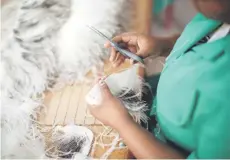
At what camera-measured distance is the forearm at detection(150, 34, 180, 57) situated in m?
0.85

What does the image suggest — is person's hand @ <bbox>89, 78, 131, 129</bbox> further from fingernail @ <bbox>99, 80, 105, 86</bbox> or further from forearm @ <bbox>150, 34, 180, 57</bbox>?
forearm @ <bbox>150, 34, 180, 57</bbox>

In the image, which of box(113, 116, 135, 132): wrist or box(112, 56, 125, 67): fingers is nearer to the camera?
box(113, 116, 135, 132): wrist

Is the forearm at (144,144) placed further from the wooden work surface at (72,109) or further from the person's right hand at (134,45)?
the person's right hand at (134,45)

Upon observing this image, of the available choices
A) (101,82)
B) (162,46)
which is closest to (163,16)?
(162,46)

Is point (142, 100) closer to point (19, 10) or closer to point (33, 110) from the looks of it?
point (33, 110)

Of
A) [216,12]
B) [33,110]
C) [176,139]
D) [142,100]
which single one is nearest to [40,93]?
[33,110]

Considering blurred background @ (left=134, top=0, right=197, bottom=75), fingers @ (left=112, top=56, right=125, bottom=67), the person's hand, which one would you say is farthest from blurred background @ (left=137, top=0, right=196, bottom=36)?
the person's hand

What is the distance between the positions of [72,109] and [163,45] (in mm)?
235

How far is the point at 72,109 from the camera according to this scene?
865 millimetres

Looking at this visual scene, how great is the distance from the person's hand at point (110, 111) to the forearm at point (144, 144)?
0.06 ft

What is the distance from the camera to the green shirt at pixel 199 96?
1.99ft

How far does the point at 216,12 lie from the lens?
57 centimetres

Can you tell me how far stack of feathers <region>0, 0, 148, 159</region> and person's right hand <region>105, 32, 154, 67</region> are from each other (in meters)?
0.11

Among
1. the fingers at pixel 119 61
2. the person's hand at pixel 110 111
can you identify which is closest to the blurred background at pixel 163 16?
the fingers at pixel 119 61
